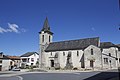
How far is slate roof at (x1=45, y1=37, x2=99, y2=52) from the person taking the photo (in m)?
52.6

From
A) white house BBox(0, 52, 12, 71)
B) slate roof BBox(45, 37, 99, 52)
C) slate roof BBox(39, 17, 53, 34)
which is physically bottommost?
white house BBox(0, 52, 12, 71)

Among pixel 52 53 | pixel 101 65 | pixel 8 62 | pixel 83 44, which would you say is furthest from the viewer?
pixel 8 62

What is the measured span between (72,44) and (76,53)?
4.21m

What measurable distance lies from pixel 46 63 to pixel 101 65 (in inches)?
776

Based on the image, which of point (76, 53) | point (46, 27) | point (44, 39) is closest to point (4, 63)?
point (44, 39)

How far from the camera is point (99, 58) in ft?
157

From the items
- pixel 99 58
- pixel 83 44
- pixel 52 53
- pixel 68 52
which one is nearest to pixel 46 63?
pixel 52 53

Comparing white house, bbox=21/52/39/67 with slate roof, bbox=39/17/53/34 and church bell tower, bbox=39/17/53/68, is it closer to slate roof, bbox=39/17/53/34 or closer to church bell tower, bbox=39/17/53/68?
church bell tower, bbox=39/17/53/68

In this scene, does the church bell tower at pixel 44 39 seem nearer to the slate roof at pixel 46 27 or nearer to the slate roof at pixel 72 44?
the slate roof at pixel 46 27

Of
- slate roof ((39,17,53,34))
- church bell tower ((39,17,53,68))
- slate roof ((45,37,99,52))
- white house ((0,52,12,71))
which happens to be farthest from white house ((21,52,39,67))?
slate roof ((39,17,53,34))

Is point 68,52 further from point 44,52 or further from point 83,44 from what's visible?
point 44,52

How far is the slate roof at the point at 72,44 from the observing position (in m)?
52.6

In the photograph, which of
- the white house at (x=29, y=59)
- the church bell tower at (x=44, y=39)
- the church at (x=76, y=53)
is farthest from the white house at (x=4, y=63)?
the church at (x=76, y=53)

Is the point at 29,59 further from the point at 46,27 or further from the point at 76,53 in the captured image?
the point at 76,53
